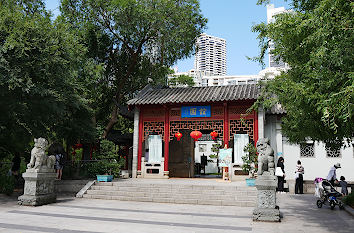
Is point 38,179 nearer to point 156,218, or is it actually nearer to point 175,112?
point 156,218

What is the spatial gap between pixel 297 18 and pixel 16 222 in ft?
20.1

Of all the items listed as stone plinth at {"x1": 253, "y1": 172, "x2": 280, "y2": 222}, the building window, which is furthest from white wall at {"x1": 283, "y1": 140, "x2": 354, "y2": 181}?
stone plinth at {"x1": 253, "y1": 172, "x2": 280, "y2": 222}

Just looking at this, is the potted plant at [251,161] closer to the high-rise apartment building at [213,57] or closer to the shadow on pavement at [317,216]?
the shadow on pavement at [317,216]

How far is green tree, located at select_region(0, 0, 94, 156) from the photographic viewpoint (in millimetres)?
8172

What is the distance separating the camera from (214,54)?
→ 9125 centimetres

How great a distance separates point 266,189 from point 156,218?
239 centimetres

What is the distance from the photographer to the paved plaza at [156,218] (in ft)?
17.6

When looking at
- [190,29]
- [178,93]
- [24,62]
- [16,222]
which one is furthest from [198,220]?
[190,29]

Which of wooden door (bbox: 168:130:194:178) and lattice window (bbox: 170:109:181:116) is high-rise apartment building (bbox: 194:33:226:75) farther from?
lattice window (bbox: 170:109:181:116)

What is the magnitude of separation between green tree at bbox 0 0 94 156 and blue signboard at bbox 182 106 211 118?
15.0 feet

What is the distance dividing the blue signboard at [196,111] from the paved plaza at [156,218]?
16.6 feet

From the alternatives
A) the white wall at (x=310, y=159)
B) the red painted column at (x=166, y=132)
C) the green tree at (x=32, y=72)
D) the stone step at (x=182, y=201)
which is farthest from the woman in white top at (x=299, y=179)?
the green tree at (x=32, y=72)

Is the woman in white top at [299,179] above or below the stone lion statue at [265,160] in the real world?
below

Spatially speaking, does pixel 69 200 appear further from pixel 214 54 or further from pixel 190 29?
pixel 214 54
